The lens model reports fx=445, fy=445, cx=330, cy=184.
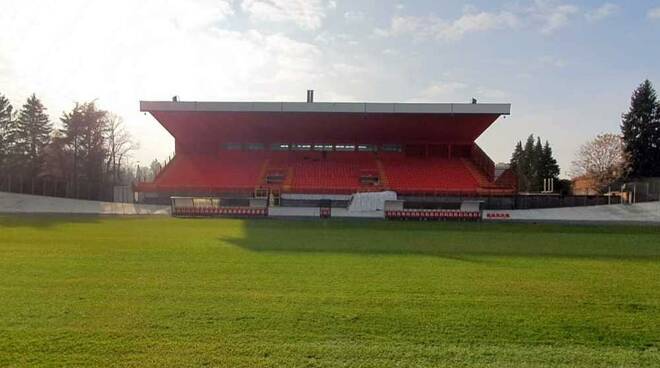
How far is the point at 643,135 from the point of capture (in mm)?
52438

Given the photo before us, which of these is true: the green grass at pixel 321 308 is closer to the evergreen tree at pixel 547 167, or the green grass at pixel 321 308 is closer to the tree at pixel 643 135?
the tree at pixel 643 135

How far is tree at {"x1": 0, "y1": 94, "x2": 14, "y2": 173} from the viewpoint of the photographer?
160 feet

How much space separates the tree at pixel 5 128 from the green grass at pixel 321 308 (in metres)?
46.7

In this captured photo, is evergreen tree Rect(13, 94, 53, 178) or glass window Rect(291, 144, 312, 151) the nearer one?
glass window Rect(291, 144, 312, 151)

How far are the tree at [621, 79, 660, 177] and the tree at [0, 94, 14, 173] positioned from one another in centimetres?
7066

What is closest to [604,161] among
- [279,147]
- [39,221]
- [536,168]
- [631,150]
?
[631,150]

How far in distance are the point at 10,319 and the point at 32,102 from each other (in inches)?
2365

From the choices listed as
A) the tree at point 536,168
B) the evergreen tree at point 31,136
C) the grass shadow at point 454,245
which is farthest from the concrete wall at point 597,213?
the evergreen tree at point 31,136

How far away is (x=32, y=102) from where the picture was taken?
5428cm

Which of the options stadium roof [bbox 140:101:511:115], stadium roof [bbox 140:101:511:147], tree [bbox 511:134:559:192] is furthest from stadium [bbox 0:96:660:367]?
tree [bbox 511:134:559:192]

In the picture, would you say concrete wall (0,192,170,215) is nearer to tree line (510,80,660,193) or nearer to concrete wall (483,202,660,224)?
concrete wall (483,202,660,224)

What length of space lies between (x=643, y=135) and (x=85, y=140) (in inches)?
2565

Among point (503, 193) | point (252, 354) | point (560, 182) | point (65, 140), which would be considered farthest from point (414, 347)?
point (560, 182)

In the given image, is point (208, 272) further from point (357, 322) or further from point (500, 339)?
point (500, 339)
